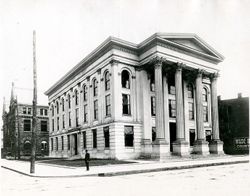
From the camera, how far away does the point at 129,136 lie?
30734 millimetres

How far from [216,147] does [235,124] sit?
1164cm

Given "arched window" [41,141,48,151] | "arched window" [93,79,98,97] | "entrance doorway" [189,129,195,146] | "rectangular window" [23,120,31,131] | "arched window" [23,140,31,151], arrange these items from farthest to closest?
"arched window" [41,141,48,151] → "rectangular window" [23,120,31,131] → "arched window" [23,140,31,151] → "entrance doorway" [189,129,195,146] → "arched window" [93,79,98,97]

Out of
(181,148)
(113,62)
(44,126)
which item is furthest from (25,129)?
(181,148)

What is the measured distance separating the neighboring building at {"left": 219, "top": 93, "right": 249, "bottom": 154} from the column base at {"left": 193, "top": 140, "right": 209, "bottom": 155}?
10.6 meters

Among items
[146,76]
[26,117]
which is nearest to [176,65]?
[146,76]

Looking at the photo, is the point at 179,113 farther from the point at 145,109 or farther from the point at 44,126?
the point at 44,126

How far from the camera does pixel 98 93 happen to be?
34094mm

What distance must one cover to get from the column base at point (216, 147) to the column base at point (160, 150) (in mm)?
8501

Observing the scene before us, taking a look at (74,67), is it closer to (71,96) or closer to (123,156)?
Answer: (71,96)

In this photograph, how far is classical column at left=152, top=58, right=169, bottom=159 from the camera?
1095 inches

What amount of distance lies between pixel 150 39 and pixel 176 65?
4023mm

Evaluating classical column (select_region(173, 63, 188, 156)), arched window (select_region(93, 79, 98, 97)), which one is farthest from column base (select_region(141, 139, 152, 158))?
arched window (select_region(93, 79, 98, 97))

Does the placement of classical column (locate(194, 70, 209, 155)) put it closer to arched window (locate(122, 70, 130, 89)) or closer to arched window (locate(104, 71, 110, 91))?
arched window (locate(122, 70, 130, 89))

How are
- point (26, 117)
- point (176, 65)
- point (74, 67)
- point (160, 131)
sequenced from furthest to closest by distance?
1. point (26, 117)
2. point (74, 67)
3. point (176, 65)
4. point (160, 131)
